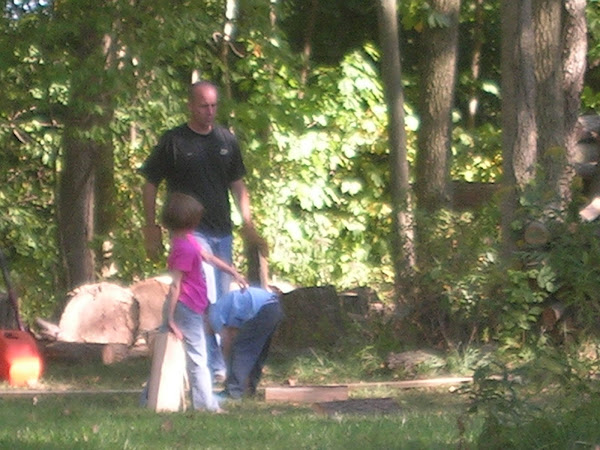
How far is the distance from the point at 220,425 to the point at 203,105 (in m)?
2.83

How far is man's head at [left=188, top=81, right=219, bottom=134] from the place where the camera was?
9.79 meters

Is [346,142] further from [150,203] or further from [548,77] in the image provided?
[150,203]

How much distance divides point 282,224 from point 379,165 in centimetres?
365

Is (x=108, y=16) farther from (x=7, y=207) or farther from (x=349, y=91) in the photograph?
(x=349, y=91)

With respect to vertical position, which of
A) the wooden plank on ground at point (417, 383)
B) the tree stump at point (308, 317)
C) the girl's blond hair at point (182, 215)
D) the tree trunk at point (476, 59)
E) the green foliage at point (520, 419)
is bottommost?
the green foliage at point (520, 419)

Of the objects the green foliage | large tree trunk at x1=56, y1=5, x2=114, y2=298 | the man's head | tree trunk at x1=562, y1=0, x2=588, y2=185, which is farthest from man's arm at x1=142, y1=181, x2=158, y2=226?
tree trunk at x1=562, y1=0, x2=588, y2=185

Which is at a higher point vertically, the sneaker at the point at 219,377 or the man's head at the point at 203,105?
the man's head at the point at 203,105

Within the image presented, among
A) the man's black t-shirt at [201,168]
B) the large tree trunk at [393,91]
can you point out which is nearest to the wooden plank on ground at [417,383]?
the man's black t-shirt at [201,168]

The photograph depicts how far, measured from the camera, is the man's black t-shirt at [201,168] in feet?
32.6

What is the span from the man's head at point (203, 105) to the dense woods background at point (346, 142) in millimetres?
2499

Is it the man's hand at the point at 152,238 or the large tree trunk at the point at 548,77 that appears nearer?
the man's hand at the point at 152,238

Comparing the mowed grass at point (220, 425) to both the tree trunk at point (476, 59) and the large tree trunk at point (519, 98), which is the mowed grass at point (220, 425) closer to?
the large tree trunk at point (519, 98)

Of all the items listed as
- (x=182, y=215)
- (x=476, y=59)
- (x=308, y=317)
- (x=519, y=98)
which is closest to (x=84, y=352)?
(x=308, y=317)

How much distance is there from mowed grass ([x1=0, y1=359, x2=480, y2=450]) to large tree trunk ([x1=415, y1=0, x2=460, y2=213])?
7949mm
